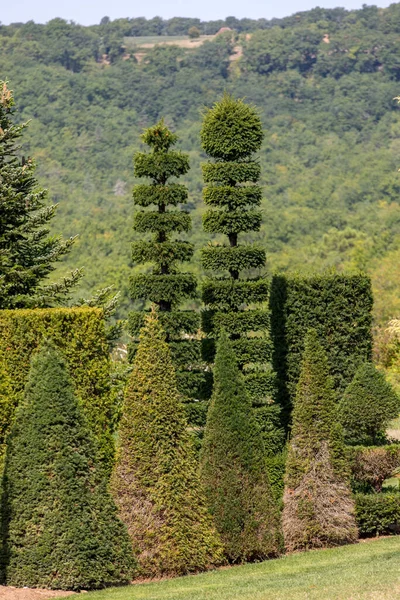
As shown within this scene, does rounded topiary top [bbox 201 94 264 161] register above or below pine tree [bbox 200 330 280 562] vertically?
above

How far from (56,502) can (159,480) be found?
1965 millimetres

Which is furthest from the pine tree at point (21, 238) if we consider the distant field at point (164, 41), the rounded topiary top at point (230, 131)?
the distant field at point (164, 41)

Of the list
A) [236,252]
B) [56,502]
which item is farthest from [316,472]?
[236,252]

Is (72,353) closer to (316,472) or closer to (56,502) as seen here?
(56,502)

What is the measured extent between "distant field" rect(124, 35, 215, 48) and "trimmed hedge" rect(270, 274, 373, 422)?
13948 centimetres

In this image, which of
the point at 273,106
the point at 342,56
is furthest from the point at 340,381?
the point at 342,56

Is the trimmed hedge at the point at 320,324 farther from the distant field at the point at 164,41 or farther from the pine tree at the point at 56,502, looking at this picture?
the distant field at the point at 164,41

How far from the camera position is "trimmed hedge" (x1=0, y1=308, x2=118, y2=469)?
17703 mm

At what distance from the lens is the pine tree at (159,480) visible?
15.9m

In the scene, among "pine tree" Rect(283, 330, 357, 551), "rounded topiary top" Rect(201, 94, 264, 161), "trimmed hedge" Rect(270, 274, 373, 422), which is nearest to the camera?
"pine tree" Rect(283, 330, 357, 551)

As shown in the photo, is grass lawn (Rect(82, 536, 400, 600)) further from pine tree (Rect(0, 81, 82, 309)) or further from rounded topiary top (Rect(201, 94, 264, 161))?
rounded topiary top (Rect(201, 94, 264, 161))

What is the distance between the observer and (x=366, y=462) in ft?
66.7

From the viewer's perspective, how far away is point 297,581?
14531 mm

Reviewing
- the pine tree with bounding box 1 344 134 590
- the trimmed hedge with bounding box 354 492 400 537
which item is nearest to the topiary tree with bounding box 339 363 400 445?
the trimmed hedge with bounding box 354 492 400 537
